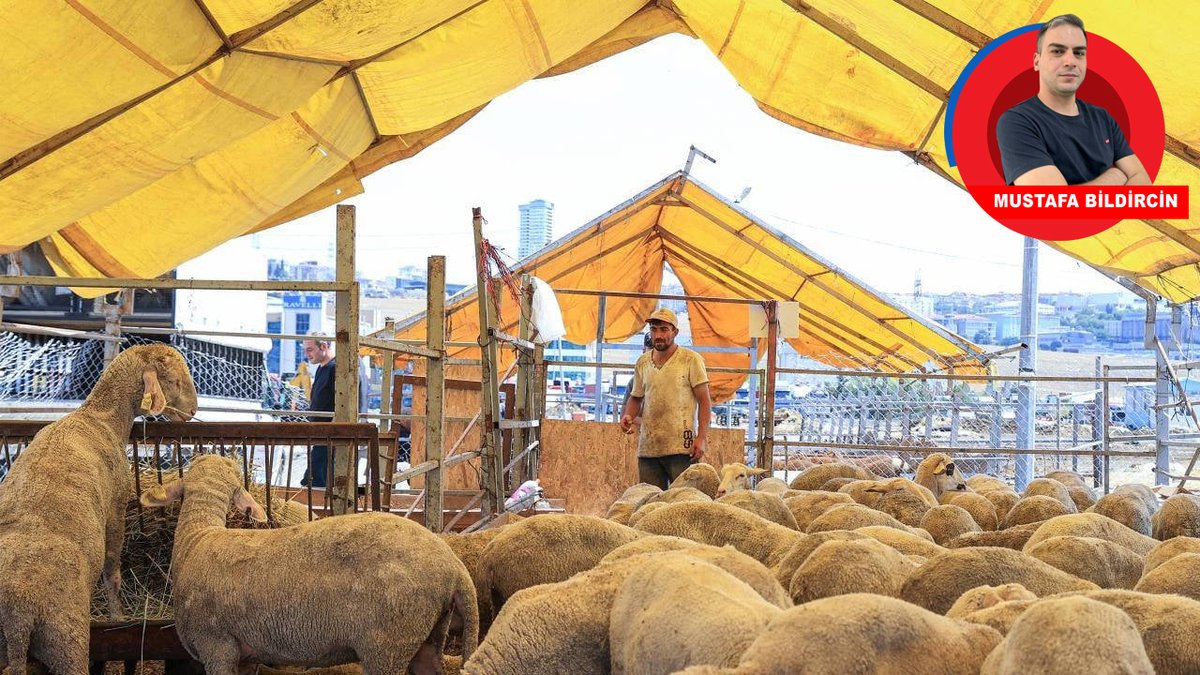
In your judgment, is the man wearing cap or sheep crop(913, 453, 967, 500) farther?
the man wearing cap

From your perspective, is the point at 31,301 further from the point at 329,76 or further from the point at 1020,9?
the point at 1020,9

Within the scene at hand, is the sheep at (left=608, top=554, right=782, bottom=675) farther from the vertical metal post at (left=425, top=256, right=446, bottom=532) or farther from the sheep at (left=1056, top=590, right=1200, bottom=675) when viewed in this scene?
the vertical metal post at (left=425, top=256, right=446, bottom=532)

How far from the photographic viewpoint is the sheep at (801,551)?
4312mm

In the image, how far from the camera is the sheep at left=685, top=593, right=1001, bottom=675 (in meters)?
2.43

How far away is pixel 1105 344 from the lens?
33.7 m

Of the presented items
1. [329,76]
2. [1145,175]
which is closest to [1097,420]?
[1145,175]

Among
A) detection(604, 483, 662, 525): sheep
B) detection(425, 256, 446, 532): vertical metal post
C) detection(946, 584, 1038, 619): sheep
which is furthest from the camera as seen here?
detection(425, 256, 446, 532): vertical metal post

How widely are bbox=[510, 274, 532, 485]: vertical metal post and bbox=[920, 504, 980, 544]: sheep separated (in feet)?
13.9

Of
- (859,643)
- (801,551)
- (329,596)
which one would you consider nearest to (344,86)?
(329,596)

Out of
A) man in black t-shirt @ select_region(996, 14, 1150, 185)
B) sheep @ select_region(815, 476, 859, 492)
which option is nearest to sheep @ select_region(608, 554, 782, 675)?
man in black t-shirt @ select_region(996, 14, 1150, 185)

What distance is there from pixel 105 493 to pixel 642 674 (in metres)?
2.54

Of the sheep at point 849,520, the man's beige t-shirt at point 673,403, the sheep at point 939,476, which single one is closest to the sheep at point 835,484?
the sheep at point 939,476

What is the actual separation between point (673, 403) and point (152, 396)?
486 centimetres

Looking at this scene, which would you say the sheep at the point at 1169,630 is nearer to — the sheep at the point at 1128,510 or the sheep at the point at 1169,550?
the sheep at the point at 1169,550
